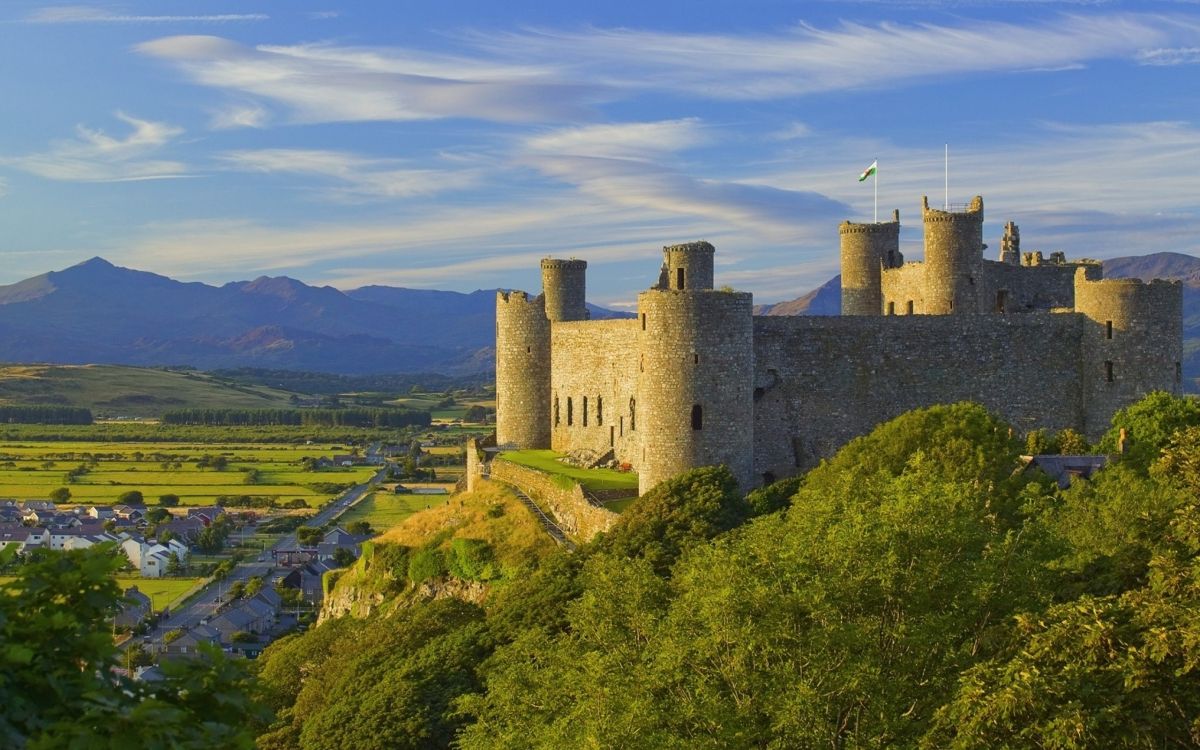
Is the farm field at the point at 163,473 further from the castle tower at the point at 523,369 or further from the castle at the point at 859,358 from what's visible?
the castle at the point at 859,358

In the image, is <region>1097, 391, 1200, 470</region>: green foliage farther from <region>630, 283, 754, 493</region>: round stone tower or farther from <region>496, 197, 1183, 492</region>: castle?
<region>630, 283, 754, 493</region>: round stone tower

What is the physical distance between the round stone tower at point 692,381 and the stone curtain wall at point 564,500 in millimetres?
2078

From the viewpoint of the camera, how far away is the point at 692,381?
41.3 metres

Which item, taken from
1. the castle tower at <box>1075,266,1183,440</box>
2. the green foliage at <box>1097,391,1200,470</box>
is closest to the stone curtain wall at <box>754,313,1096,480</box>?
the castle tower at <box>1075,266,1183,440</box>

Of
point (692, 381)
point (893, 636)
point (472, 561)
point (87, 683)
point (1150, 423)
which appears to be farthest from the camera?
point (472, 561)

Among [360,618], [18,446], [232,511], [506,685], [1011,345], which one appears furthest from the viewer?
[18,446]

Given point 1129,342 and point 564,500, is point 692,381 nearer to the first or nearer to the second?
point 564,500

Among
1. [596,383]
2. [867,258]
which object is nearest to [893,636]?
[596,383]

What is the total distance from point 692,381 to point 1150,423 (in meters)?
13.0

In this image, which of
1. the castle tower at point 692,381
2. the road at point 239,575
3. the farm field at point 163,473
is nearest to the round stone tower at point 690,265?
the castle tower at point 692,381

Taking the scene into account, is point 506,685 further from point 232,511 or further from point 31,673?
point 232,511

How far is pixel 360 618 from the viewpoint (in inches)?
1964

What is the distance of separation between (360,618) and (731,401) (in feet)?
54.3

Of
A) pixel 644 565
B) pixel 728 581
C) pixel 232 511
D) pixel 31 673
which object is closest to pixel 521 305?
pixel 644 565
